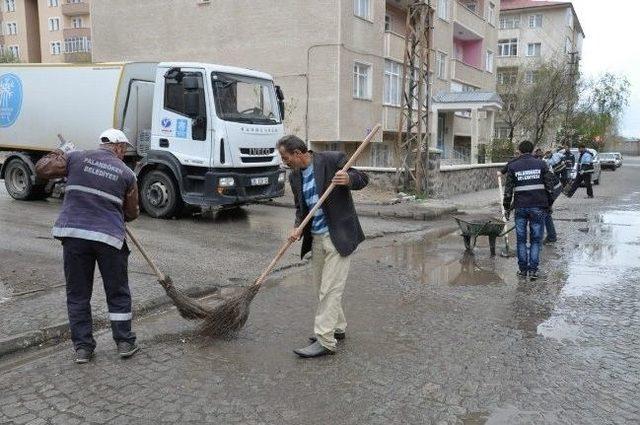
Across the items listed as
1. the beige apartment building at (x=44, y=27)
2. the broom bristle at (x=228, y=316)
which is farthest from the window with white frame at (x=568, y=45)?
the broom bristle at (x=228, y=316)

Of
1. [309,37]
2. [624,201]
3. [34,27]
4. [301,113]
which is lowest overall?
[624,201]

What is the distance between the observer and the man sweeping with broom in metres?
4.87

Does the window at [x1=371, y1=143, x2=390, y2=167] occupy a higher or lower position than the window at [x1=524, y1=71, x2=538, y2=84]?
lower

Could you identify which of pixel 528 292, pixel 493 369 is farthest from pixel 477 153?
pixel 493 369

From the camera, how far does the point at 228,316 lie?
5.23 m

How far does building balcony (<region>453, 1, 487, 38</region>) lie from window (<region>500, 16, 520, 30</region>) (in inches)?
1084

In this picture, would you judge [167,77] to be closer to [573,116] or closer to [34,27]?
[573,116]

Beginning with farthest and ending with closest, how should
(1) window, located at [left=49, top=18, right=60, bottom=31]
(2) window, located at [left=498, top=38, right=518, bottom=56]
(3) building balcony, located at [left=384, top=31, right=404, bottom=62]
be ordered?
(1) window, located at [left=49, top=18, right=60, bottom=31] < (2) window, located at [left=498, top=38, right=518, bottom=56] < (3) building balcony, located at [left=384, top=31, right=404, bottom=62]

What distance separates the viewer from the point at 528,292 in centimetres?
721

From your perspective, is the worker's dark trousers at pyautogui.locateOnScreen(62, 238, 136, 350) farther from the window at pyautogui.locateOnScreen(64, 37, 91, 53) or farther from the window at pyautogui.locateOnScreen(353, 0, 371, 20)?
the window at pyautogui.locateOnScreen(64, 37, 91, 53)

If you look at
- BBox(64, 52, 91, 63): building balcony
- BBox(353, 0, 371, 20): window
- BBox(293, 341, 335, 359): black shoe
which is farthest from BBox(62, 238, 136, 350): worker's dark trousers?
BBox(64, 52, 91, 63): building balcony

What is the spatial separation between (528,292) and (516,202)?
141cm

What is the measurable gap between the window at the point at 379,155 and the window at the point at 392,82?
2.01 m

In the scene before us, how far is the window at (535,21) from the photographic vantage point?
6122cm
